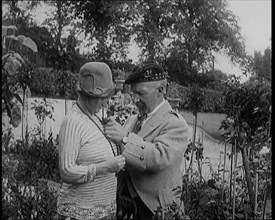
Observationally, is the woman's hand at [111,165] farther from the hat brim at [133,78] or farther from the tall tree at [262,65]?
the tall tree at [262,65]

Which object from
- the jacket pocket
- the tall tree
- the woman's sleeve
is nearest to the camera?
the woman's sleeve

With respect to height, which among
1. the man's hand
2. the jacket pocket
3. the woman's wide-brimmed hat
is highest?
the woman's wide-brimmed hat

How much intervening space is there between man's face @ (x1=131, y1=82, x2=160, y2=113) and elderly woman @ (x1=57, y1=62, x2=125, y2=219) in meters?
0.10

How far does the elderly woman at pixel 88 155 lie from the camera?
1602 mm

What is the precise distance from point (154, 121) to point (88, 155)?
0.28m

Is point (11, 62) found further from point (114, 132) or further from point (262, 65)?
point (262, 65)

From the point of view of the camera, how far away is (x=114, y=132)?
1656mm

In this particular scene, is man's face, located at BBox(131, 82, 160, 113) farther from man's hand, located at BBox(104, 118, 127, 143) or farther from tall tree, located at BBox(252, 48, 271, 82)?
tall tree, located at BBox(252, 48, 271, 82)

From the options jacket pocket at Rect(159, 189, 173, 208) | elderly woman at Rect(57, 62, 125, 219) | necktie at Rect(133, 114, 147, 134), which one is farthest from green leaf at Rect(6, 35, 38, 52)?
jacket pocket at Rect(159, 189, 173, 208)

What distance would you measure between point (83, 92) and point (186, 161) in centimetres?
49

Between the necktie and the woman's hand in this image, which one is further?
the necktie

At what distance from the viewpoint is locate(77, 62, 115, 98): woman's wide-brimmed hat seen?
1.61m

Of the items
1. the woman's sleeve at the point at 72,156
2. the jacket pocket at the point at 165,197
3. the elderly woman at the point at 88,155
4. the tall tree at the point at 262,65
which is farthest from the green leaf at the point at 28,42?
the tall tree at the point at 262,65

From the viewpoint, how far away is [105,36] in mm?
1834
